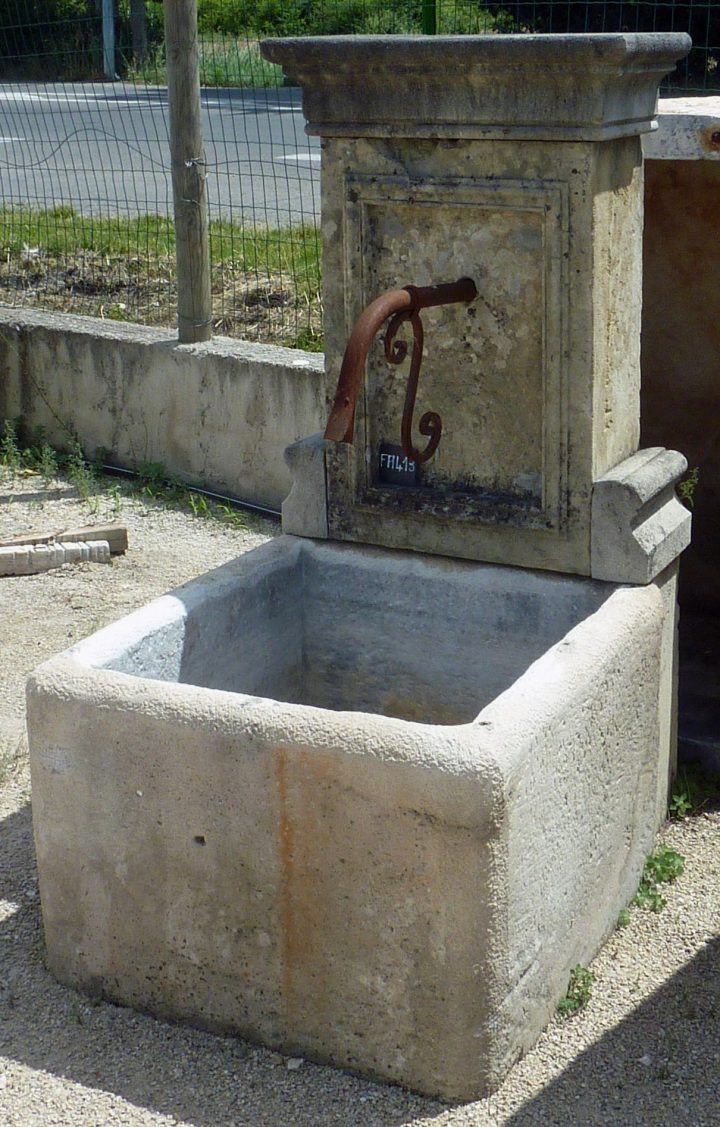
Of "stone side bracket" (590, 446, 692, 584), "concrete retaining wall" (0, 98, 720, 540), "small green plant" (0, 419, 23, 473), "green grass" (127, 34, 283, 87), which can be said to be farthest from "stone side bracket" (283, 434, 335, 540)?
"green grass" (127, 34, 283, 87)

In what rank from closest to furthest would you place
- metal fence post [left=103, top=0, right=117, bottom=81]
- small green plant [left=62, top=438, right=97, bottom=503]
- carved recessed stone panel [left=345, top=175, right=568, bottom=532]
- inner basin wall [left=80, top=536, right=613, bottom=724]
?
carved recessed stone panel [left=345, top=175, right=568, bottom=532] → inner basin wall [left=80, top=536, right=613, bottom=724] → small green plant [left=62, top=438, right=97, bottom=503] → metal fence post [left=103, top=0, right=117, bottom=81]

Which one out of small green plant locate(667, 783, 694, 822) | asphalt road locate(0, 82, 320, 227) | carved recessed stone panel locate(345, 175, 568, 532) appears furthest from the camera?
asphalt road locate(0, 82, 320, 227)

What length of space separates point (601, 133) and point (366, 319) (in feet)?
2.11

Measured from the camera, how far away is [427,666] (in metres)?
3.56

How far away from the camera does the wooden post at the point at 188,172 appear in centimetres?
595

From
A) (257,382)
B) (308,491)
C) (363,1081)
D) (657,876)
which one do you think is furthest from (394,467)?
(257,382)

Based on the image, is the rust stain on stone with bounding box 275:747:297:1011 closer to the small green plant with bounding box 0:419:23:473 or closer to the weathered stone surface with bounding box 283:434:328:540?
the weathered stone surface with bounding box 283:434:328:540

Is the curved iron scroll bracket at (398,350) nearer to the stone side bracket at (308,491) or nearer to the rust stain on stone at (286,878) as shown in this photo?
the stone side bracket at (308,491)

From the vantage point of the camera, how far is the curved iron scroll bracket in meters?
2.86

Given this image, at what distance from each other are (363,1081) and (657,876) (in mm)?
1003

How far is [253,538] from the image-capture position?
5.80m

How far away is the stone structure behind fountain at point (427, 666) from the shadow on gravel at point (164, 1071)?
48 mm

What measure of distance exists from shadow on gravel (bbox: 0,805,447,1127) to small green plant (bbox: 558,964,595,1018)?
15.8 inches

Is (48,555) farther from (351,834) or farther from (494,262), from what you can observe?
(351,834)
